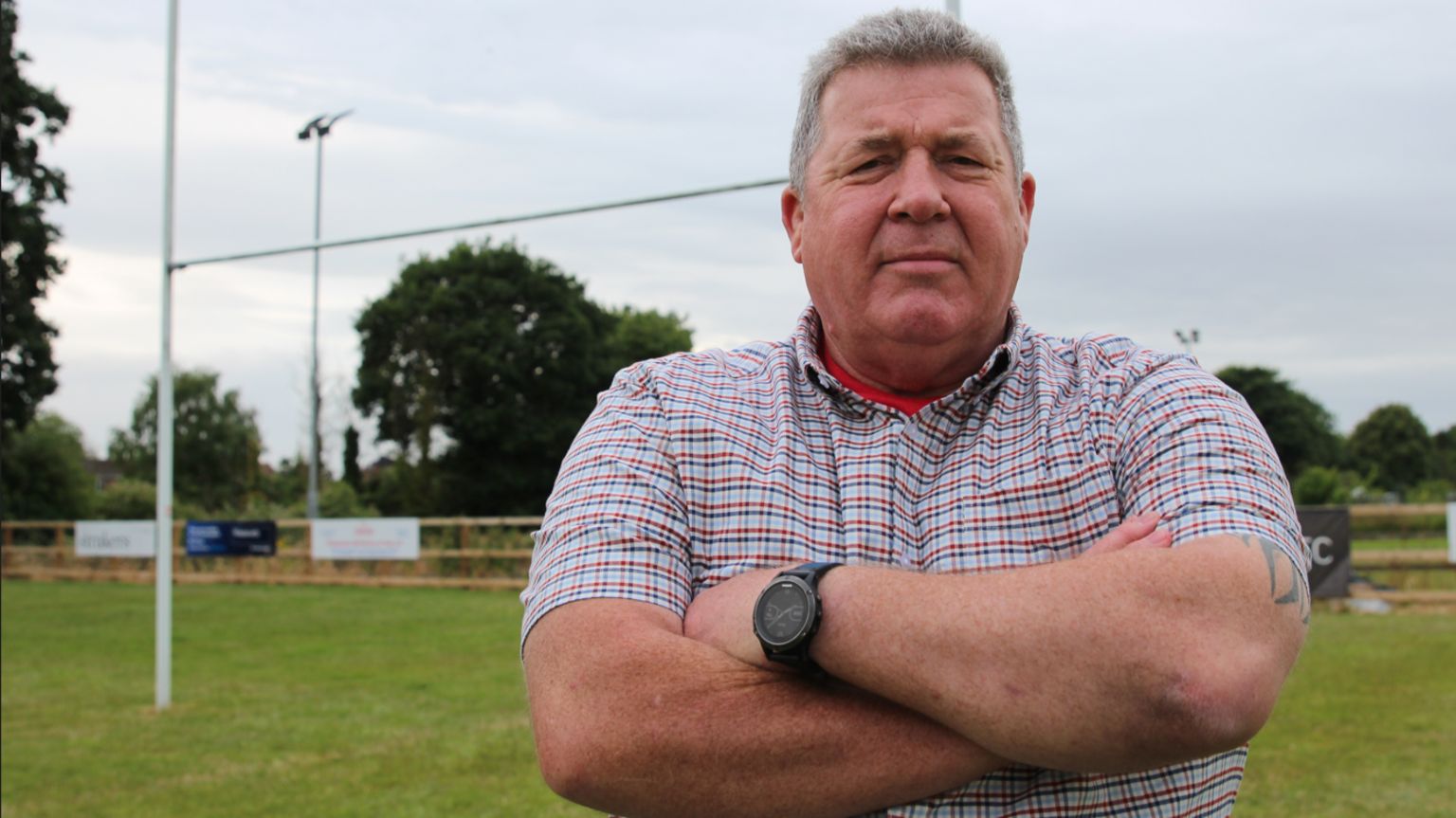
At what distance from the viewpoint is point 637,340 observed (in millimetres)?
54656

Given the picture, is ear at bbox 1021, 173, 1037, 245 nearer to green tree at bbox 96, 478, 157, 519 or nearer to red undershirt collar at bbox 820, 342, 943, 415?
red undershirt collar at bbox 820, 342, 943, 415

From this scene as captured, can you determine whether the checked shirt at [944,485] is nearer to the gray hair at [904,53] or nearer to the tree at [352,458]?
the gray hair at [904,53]

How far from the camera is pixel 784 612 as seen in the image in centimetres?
171

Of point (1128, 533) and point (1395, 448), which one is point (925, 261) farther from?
point (1395, 448)

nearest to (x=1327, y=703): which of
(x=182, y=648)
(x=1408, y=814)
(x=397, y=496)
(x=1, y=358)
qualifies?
(x=1408, y=814)

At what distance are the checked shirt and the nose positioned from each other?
9.9 inches

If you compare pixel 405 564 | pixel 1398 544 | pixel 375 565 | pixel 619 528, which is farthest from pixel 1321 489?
pixel 619 528

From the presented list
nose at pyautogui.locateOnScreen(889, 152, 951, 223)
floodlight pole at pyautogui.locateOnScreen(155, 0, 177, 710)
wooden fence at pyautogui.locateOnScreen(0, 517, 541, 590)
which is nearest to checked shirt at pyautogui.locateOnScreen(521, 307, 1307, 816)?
nose at pyautogui.locateOnScreen(889, 152, 951, 223)

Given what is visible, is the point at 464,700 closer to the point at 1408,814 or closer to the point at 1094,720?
the point at 1408,814

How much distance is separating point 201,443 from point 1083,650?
72.2 meters

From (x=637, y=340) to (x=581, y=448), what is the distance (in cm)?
5282

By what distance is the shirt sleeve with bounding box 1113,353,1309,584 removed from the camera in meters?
1.76

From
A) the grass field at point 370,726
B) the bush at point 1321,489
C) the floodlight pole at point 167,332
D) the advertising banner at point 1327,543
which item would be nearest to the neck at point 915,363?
the grass field at point 370,726

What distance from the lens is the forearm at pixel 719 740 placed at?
1663 mm
